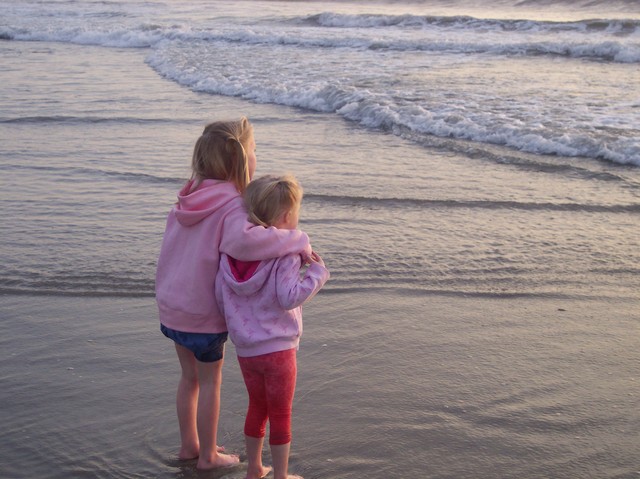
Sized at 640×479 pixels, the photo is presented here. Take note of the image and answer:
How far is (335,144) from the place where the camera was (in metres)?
9.50

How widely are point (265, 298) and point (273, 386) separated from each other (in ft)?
1.10

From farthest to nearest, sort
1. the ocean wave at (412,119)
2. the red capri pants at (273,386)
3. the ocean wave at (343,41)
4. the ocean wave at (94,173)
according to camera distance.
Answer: the ocean wave at (343,41)
the ocean wave at (412,119)
the ocean wave at (94,173)
the red capri pants at (273,386)

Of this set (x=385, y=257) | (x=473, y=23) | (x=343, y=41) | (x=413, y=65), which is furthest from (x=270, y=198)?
(x=473, y=23)

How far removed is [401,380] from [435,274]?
151 cm

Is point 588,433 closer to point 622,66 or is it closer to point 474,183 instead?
point 474,183

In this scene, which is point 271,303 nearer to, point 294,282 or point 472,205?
point 294,282

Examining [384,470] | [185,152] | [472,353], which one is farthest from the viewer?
[185,152]

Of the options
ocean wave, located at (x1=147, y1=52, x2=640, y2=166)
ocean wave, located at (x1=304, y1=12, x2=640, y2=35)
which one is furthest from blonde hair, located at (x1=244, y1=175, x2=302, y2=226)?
ocean wave, located at (x1=304, y1=12, x2=640, y2=35)

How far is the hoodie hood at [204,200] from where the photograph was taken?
9.93 feet

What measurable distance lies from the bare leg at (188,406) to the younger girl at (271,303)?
1.07 feet

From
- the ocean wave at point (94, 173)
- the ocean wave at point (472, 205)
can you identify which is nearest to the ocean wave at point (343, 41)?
the ocean wave at point (472, 205)

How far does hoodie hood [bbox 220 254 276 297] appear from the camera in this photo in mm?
2895

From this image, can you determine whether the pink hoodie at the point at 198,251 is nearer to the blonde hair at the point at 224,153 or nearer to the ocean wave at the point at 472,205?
the blonde hair at the point at 224,153

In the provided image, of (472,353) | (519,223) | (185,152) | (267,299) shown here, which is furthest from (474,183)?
(267,299)
